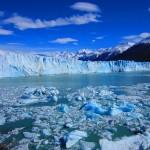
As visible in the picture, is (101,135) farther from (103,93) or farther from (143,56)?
(143,56)

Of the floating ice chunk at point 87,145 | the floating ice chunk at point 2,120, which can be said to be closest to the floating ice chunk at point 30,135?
the floating ice chunk at point 87,145

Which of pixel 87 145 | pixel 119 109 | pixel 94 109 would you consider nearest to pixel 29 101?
pixel 94 109

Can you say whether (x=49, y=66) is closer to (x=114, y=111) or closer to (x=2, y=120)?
(x=114, y=111)

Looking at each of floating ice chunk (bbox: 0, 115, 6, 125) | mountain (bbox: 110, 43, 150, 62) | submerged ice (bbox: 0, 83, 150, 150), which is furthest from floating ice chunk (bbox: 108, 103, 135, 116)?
mountain (bbox: 110, 43, 150, 62)

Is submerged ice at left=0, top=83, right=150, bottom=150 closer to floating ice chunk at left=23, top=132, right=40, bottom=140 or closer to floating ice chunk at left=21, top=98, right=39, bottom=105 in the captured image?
floating ice chunk at left=23, top=132, right=40, bottom=140

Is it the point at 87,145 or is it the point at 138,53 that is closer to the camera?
the point at 87,145

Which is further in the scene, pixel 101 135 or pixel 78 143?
pixel 101 135

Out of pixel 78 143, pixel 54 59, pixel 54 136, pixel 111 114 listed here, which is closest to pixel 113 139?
pixel 78 143
